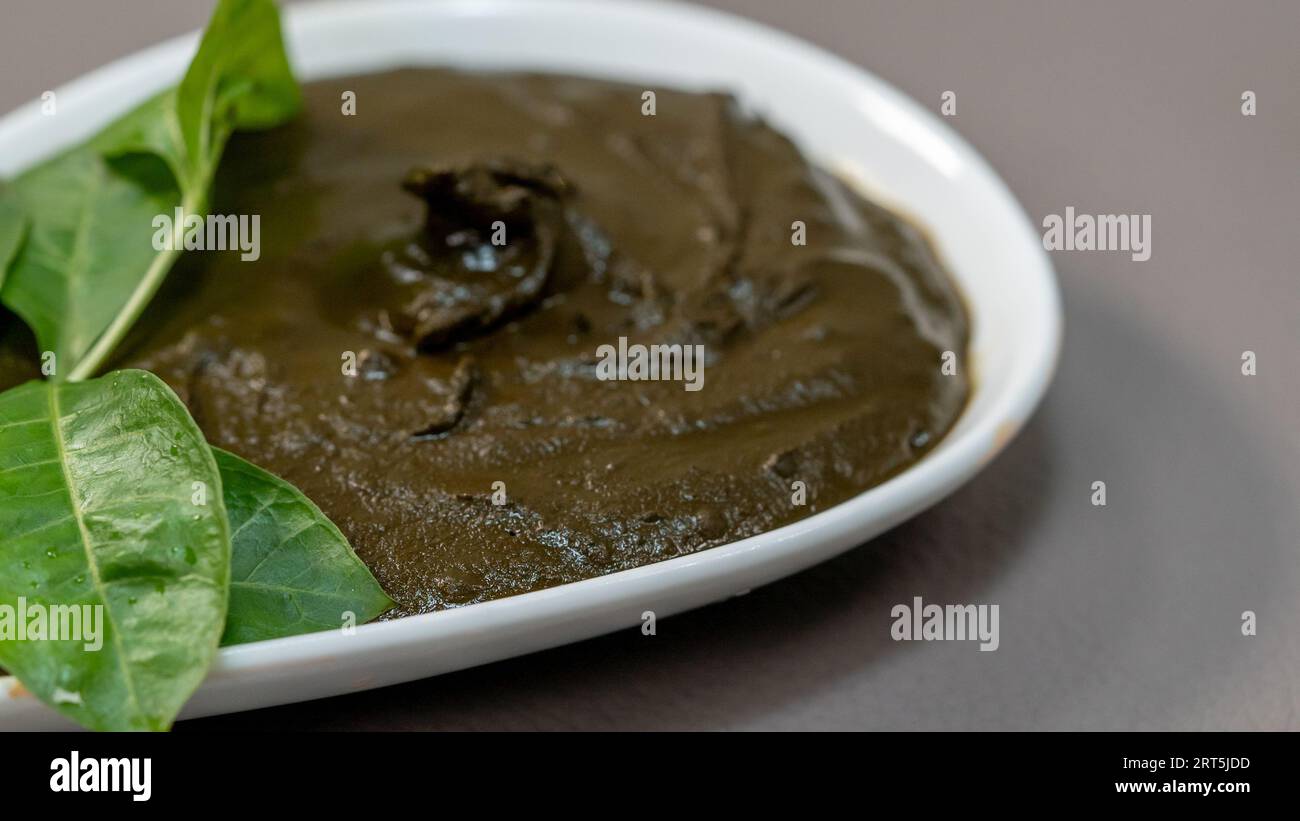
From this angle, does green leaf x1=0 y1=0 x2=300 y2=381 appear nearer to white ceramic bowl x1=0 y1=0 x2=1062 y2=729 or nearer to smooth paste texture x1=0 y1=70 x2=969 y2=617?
smooth paste texture x1=0 y1=70 x2=969 y2=617

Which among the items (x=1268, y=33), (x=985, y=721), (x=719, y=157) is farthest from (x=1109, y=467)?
(x=1268, y=33)

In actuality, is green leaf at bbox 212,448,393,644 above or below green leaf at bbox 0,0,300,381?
below

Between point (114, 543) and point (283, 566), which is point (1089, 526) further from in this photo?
point (114, 543)

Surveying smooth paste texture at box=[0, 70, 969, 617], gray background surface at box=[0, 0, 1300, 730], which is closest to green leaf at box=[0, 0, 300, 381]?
smooth paste texture at box=[0, 70, 969, 617]

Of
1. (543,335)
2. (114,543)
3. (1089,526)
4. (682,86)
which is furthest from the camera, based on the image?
(682,86)

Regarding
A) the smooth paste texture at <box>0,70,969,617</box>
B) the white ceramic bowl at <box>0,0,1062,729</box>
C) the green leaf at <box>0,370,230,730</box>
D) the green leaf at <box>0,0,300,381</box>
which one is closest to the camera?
the green leaf at <box>0,370,230,730</box>

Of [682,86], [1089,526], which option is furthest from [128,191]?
[1089,526]

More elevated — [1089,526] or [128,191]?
[128,191]
